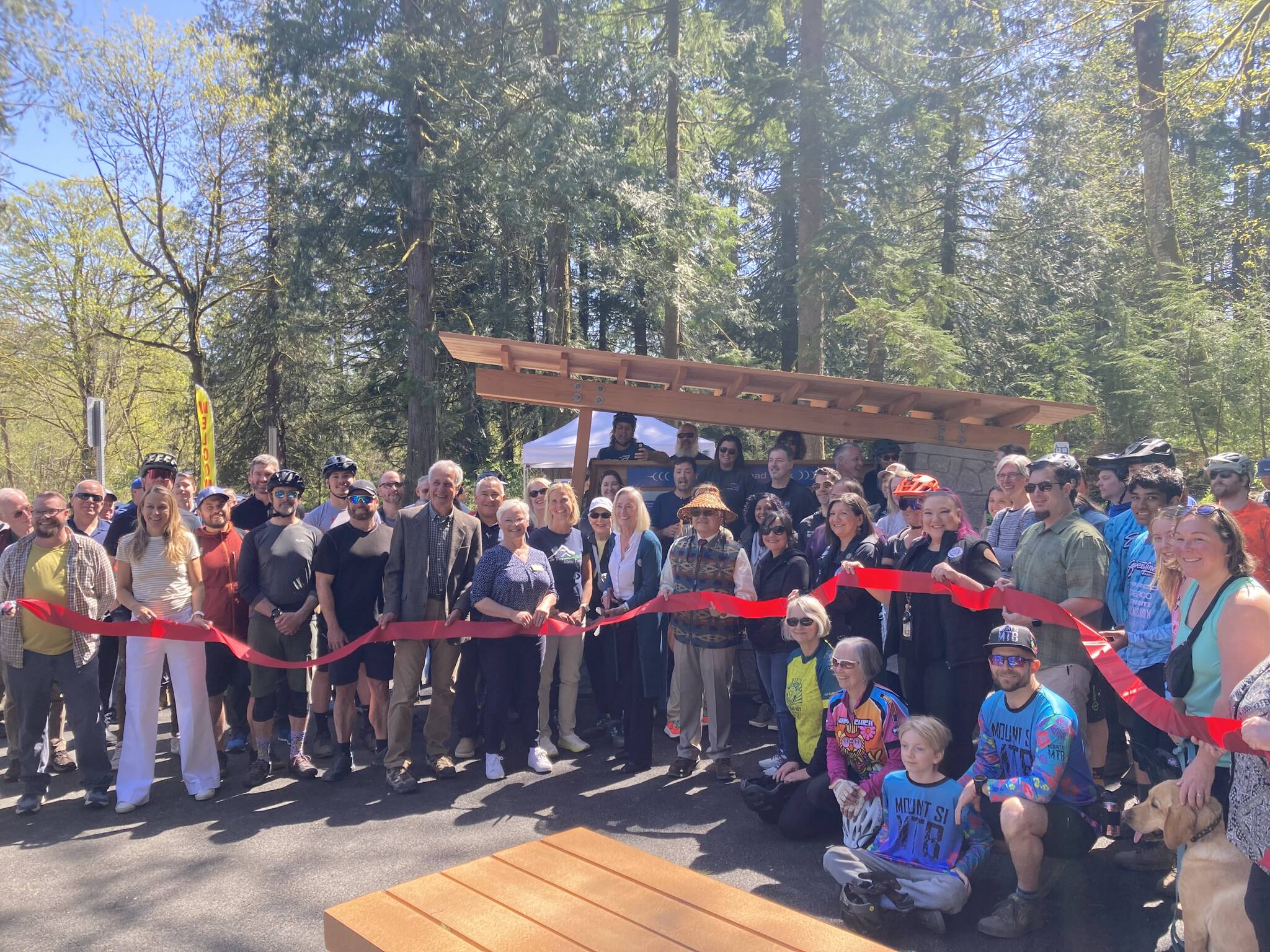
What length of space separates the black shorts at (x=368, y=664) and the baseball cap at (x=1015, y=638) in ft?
13.6

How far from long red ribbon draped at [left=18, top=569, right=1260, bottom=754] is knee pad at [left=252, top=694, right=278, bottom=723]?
230 millimetres

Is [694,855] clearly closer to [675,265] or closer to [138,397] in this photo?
[675,265]

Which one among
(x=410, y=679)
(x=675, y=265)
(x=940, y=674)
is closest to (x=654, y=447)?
(x=675, y=265)

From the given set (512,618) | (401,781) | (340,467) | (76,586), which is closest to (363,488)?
(340,467)

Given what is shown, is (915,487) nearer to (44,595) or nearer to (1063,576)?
(1063,576)

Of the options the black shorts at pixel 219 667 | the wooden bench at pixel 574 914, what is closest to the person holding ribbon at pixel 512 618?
the black shorts at pixel 219 667

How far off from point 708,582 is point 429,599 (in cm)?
198

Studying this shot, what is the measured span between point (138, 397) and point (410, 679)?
26719mm

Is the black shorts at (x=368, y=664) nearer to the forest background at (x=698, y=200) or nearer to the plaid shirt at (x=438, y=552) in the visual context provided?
the plaid shirt at (x=438, y=552)

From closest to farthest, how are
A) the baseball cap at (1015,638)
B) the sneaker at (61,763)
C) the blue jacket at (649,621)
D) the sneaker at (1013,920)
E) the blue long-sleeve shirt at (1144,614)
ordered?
the sneaker at (1013,920)
the baseball cap at (1015,638)
the blue long-sleeve shirt at (1144,614)
the blue jacket at (649,621)
the sneaker at (61,763)

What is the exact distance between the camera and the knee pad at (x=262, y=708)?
6.57 metres

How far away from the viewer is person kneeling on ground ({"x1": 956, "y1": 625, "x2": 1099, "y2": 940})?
420cm

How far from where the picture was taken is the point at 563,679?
7.24m

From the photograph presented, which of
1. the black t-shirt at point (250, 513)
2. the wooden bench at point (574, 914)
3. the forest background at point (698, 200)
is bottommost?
the wooden bench at point (574, 914)
